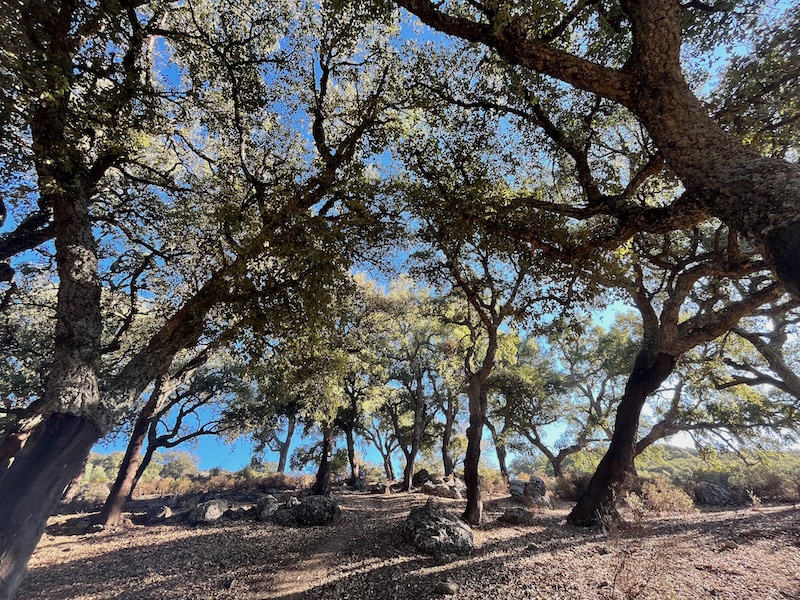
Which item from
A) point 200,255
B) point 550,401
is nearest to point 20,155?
point 200,255

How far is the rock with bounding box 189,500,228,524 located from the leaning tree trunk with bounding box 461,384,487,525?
32.0 feet

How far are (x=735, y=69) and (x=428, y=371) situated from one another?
65.5ft

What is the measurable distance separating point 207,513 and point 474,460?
1083cm

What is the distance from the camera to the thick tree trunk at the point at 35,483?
4281 mm

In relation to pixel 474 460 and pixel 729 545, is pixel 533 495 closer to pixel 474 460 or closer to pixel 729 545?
pixel 474 460

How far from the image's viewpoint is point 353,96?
911cm

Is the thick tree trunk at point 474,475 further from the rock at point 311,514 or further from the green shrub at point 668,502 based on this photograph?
the green shrub at point 668,502

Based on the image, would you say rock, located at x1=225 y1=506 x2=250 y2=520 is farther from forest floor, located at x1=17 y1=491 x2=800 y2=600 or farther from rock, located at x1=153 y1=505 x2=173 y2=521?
rock, located at x1=153 y1=505 x2=173 y2=521

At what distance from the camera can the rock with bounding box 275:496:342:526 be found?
11.6m

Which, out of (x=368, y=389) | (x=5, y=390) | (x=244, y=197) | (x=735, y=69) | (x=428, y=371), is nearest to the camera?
(x=735, y=69)

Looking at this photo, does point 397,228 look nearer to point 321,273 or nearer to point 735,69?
point 321,273

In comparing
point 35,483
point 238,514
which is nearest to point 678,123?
point 35,483

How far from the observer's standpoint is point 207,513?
13305mm

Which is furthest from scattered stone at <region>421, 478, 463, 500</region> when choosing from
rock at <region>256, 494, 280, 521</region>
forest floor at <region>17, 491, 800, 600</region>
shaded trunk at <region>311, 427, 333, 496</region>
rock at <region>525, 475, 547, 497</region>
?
rock at <region>256, 494, 280, 521</region>
